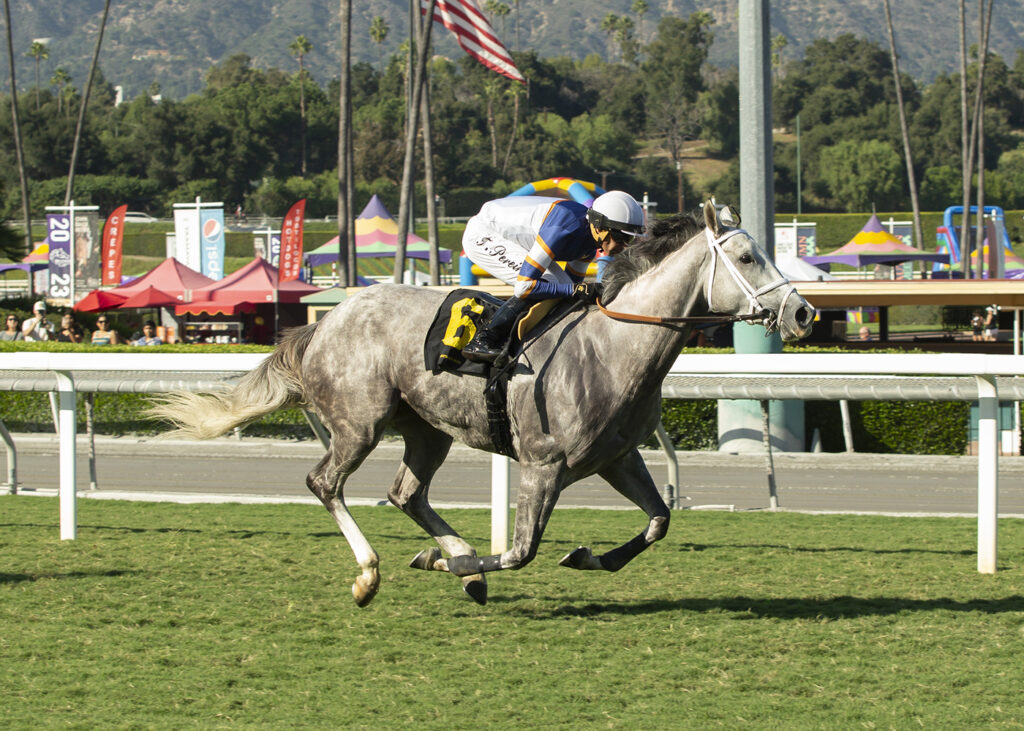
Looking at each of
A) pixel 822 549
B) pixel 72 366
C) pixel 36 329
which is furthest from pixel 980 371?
pixel 36 329

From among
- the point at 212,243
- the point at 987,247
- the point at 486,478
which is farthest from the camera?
the point at 212,243

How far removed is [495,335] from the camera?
5203 mm

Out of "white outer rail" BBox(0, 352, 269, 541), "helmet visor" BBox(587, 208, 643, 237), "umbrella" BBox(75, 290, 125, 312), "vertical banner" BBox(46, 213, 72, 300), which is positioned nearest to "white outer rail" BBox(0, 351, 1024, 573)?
"white outer rail" BBox(0, 352, 269, 541)

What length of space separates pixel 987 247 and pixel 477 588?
82.6 feet

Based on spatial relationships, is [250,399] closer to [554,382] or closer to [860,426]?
[554,382]

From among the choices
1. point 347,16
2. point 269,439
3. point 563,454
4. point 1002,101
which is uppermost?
point 1002,101

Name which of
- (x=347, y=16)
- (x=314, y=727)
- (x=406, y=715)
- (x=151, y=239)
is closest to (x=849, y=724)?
(x=406, y=715)

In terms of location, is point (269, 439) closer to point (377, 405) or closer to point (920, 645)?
point (377, 405)

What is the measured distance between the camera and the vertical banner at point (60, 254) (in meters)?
25.0

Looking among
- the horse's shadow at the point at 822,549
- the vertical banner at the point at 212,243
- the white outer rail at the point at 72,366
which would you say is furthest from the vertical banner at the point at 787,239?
the white outer rail at the point at 72,366

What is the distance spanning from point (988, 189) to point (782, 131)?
5176 cm

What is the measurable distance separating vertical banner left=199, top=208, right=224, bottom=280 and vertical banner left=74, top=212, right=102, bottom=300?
484 centimetres

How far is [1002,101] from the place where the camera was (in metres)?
122

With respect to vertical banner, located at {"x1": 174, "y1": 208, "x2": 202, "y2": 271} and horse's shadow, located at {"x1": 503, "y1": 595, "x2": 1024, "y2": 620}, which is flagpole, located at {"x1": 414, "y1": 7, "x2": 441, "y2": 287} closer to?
vertical banner, located at {"x1": 174, "y1": 208, "x2": 202, "y2": 271}
